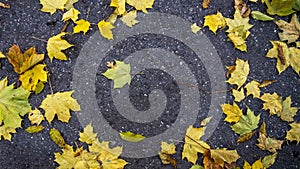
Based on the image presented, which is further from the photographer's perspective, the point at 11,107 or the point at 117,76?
the point at 117,76

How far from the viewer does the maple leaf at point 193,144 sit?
2998 millimetres

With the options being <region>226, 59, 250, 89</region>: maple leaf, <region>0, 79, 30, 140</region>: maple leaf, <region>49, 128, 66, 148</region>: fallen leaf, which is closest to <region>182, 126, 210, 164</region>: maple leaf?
<region>226, 59, 250, 89</region>: maple leaf

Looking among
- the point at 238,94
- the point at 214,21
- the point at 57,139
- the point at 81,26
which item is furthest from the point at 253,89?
the point at 57,139

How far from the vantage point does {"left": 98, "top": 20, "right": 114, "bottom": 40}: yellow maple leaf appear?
3.02 meters

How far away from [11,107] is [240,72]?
50.6 inches

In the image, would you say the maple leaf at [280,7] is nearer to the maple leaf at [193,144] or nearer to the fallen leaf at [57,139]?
Answer: the maple leaf at [193,144]

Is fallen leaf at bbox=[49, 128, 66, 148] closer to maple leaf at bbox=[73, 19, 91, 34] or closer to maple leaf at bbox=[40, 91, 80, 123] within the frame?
maple leaf at bbox=[40, 91, 80, 123]

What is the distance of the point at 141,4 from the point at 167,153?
0.85 m

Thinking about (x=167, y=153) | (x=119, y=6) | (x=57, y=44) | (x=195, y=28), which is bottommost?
(x=167, y=153)

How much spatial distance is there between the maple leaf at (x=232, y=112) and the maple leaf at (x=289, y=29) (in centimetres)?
47

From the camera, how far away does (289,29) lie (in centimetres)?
304

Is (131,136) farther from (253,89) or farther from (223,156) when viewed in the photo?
(253,89)

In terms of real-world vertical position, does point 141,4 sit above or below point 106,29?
above

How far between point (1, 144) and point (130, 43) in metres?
0.92
